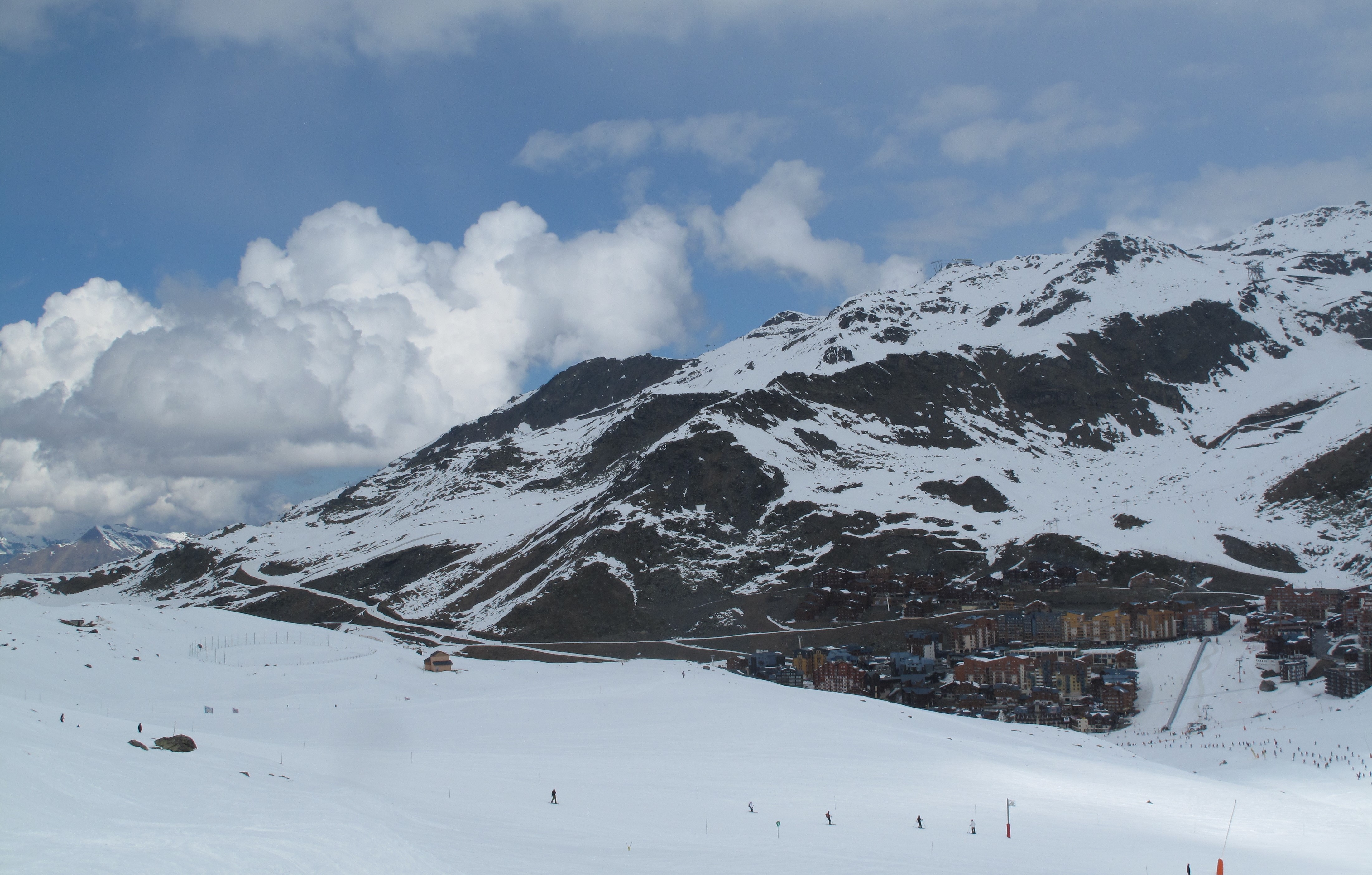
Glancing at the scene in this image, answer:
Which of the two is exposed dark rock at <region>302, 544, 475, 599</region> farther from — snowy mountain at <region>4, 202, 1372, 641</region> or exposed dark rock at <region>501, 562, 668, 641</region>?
exposed dark rock at <region>501, 562, 668, 641</region>

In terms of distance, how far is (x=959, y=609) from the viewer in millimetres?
105938

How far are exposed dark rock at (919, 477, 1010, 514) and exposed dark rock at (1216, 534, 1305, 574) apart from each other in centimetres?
3243

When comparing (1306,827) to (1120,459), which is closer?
(1306,827)

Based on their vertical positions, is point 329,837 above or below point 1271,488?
below

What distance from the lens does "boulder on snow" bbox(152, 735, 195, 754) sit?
23672 mm

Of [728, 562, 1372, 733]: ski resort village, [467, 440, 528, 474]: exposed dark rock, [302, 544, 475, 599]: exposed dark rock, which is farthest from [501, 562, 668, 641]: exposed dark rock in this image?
[467, 440, 528, 474]: exposed dark rock

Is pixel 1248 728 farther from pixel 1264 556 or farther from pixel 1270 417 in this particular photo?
pixel 1270 417

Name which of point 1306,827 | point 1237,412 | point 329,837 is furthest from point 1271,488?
point 329,837

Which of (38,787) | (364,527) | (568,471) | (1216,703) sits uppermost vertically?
(568,471)

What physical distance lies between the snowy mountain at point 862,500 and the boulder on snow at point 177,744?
269 ft

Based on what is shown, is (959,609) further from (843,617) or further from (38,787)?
(38,787)

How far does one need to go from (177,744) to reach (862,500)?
12331 centimetres

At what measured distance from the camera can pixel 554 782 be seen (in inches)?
1224

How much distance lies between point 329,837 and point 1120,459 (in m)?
173
